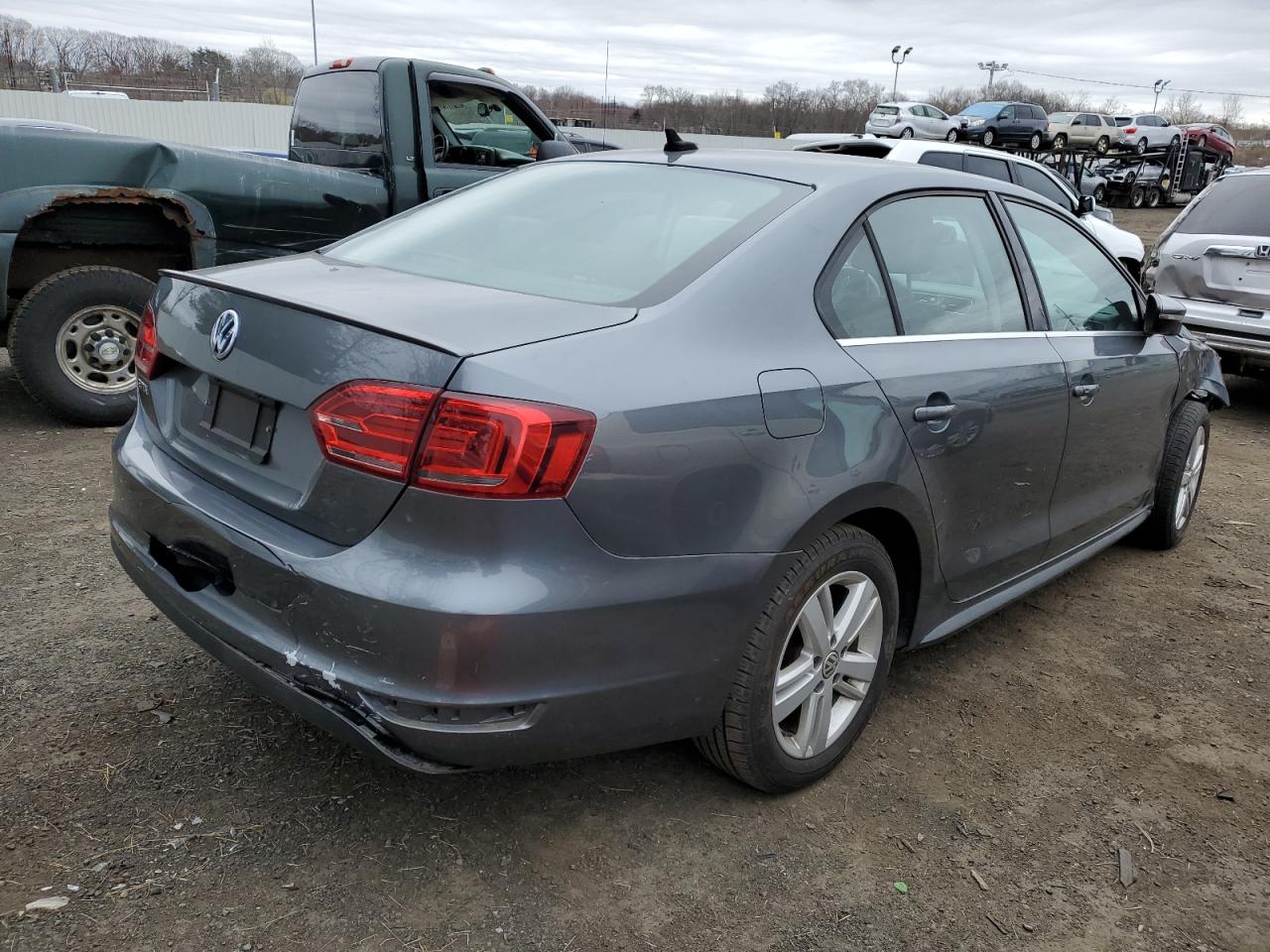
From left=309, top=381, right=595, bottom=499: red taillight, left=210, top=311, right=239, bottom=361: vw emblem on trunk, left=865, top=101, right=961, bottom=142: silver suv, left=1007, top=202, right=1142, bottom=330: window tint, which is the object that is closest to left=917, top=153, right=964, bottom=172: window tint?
left=1007, top=202, right=1142, bottom=330: window tint

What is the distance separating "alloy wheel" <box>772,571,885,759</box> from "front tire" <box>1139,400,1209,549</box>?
7.88ft

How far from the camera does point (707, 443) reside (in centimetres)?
220

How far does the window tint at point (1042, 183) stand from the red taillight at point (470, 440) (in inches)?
369

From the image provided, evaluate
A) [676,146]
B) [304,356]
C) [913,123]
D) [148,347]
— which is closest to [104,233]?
[148,347]

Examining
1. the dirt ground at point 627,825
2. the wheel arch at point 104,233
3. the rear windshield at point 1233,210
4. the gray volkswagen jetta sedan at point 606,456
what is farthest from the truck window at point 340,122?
the rear windshield at point 1233,210

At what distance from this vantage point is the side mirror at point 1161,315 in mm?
3979

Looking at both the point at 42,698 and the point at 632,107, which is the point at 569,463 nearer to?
the point at 42,698

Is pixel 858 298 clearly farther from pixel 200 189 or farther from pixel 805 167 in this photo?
pixel 200 189

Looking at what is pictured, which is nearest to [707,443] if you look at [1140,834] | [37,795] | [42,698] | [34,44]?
[1140,834]

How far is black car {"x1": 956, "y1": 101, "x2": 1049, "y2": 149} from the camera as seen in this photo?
3416cm

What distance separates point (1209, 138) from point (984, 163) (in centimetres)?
3047

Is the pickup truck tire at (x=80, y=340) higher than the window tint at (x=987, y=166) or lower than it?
lower

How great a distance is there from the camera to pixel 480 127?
699 cm

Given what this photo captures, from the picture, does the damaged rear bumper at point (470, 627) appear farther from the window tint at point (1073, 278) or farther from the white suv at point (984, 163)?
the white suv at point (984, 163)
